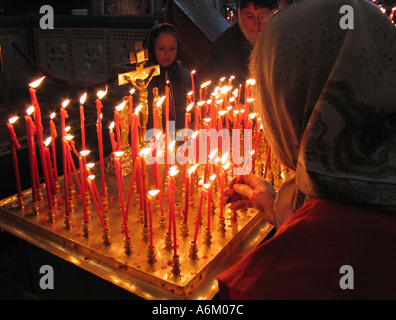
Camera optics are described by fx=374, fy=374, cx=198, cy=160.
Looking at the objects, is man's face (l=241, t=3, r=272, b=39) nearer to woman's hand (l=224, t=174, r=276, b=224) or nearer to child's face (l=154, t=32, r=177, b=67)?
child's face (l=154, t=32, r=177, b=67)

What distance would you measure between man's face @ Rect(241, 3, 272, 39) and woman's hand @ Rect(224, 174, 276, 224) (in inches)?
53.6

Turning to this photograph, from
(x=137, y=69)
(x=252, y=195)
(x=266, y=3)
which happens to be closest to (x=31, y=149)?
(x=137, y=69)

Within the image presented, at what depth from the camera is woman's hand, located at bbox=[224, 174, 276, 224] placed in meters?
1.16

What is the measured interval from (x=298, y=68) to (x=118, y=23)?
435 centimetres

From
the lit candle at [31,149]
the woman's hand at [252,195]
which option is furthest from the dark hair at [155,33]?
the woman's hand at [252,195]

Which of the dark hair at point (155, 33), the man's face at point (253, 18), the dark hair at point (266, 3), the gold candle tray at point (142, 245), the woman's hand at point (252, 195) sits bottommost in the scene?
the gold candle tray at point (142, 245)

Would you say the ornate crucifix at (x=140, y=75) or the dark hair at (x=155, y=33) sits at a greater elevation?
the dark hair at (x=155, y=33)

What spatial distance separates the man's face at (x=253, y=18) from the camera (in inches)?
89.5

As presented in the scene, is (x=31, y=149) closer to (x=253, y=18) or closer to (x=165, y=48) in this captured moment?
(x=165, y=48)

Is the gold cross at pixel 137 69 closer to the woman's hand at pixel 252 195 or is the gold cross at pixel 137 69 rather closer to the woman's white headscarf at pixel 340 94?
the woman's hand at pixel 252 195

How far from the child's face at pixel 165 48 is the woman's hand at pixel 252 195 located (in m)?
1.10

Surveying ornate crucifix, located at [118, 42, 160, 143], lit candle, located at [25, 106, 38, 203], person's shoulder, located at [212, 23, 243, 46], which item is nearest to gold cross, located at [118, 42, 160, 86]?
ornate crucifix, located at [118, 42, 160, 143]

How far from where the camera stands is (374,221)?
0.67 m
